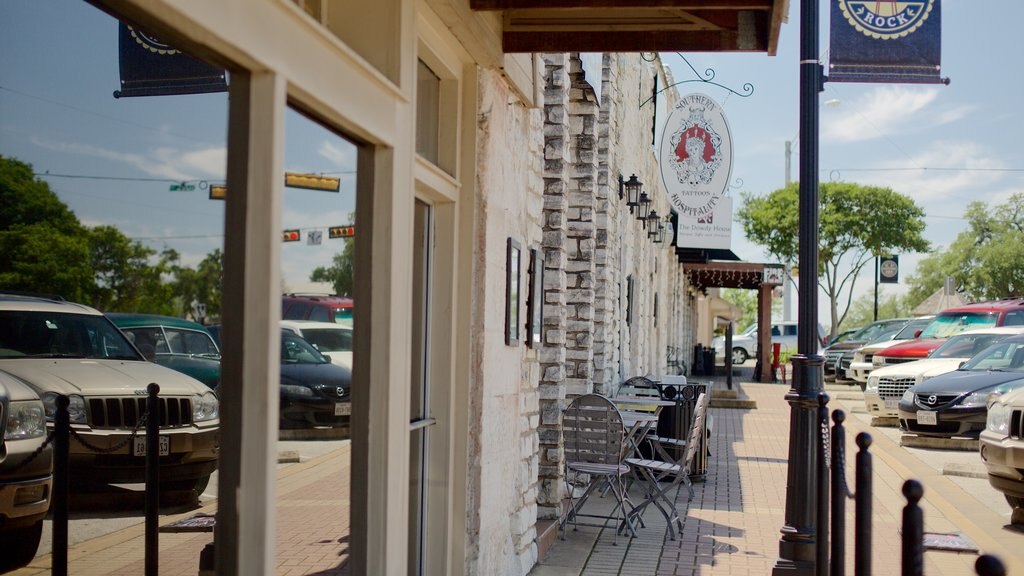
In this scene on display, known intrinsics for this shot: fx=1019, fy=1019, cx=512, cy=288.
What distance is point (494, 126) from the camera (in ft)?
17.8

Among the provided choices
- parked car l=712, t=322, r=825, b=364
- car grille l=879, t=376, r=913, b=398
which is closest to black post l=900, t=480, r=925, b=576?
car grille l=879, t=376, r=913, b=398

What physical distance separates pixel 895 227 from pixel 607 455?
153 ft

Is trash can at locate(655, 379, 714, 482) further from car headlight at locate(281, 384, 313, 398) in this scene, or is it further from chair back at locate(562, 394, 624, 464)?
car headlight at locate(281, 384, 313, 398)

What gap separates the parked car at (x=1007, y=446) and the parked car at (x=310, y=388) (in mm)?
6531

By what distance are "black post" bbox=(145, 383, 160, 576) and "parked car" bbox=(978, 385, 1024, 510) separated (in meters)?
6.94

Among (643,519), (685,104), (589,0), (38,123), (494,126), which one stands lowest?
(643,519)

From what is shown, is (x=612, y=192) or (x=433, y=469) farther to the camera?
(x=612, y=192)

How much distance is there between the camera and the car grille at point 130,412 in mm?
3469

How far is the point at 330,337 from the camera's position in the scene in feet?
11.4

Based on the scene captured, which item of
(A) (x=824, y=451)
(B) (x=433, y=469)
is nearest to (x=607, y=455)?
(A) (x=824, y=451)

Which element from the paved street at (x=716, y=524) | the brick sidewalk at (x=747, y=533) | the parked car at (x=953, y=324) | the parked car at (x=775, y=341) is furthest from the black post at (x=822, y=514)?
the parked car at (x=775, y=341)

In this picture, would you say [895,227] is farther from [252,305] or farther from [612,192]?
[252,305]

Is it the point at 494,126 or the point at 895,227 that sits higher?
the point at 895,227

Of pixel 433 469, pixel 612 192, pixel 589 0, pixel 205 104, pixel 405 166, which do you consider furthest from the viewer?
pixel 612 192
